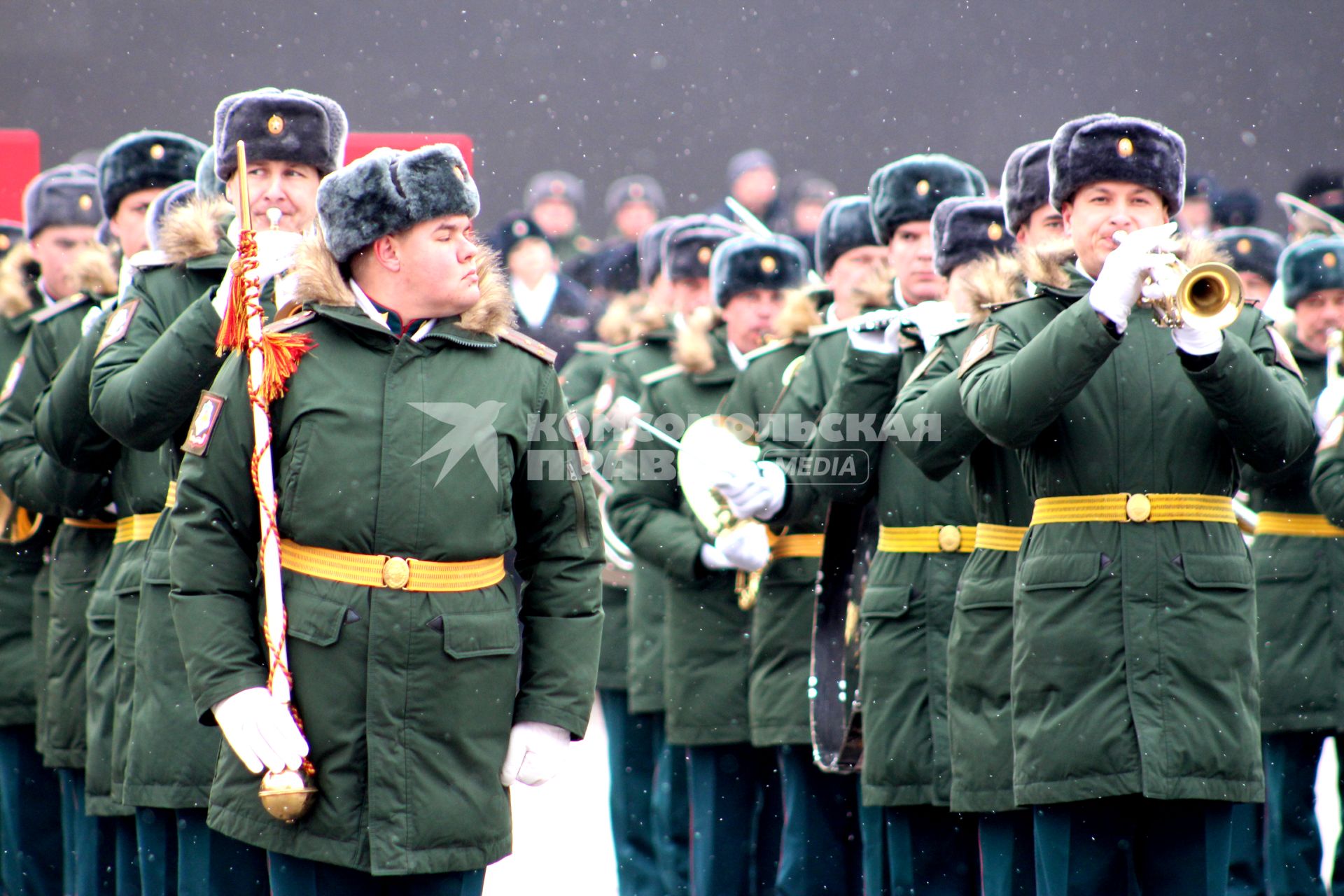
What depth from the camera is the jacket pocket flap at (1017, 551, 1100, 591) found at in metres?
4.37

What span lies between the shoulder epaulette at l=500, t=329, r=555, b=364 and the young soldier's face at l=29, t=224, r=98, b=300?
12.5ft

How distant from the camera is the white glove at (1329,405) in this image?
20.9 ft

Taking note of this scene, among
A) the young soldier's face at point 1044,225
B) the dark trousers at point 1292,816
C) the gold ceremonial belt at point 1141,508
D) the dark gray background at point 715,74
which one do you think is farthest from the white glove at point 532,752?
the dark gray background at point 715,74

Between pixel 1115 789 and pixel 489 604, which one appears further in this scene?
pixel 1115 789

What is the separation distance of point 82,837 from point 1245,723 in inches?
144

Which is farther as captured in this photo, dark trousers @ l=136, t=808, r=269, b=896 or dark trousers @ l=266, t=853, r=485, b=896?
dark trousers @ l=136, t=808, r=269, b=896

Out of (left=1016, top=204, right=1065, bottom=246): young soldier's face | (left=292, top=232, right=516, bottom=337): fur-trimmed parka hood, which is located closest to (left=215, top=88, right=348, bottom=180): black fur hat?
(left=292, top=232, right=516, bottom=337): fur-trimmed parka hood

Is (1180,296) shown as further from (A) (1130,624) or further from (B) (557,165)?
(B) (557,165)

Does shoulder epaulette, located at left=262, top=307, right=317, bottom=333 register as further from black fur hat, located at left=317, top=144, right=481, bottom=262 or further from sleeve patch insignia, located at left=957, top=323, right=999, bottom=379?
sleeve patch insignia, located at left=957, top=323, right=999, bottom=379

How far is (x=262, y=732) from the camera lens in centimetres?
376

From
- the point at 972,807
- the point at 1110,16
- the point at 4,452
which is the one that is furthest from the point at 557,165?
the point at 972,807

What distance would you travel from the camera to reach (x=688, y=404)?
7.14 meters

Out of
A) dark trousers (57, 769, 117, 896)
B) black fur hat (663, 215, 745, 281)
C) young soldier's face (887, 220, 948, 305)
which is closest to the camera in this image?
dark trousers (57, 769, 117, 896)

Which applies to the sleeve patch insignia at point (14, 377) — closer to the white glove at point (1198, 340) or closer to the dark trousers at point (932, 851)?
the dark trousers at point (932, 851)
